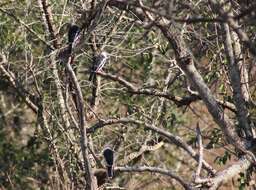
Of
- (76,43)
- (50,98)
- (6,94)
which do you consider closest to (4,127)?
(6,94)

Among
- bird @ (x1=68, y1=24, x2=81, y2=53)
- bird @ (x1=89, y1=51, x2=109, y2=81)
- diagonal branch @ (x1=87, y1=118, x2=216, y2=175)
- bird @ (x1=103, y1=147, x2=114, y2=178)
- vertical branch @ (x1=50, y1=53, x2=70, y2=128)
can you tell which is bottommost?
bird @ (x1=103, y1=147, x2=114, y2=178)

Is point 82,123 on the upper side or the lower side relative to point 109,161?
upper

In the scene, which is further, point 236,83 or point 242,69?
point 242,69

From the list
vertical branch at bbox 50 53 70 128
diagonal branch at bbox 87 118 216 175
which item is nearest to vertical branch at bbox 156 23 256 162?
diagonal branch at bbox 87 118 216 175

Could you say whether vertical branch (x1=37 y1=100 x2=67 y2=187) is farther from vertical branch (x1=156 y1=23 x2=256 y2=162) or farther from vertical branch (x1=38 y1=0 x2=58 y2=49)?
vertical branch (x1=156 y1=23 x2=256 y2=162)

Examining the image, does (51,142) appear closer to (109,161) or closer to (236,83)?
(109,161)

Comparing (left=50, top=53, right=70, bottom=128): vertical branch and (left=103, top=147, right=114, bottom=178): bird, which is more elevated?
(left=50, top=53, right=70, bottom=128): vertical branch

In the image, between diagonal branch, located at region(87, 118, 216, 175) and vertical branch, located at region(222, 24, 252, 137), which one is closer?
diagonal branch, located at region(87, 118, 216, 175)

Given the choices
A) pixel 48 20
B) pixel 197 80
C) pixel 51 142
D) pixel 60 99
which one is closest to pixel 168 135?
pixel 197 80

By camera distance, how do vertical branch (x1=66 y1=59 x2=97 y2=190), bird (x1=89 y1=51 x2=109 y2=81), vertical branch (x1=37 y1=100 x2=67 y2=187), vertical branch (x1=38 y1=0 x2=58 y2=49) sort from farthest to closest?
vertical branch (x1=38 y1=0 x2=58 y2=49)
vertical branch (x1=37 y1=100 x2=67 y2=187)
bird (x1=89 y1=51 x2=109 y2=81)
vertical branch (x1=66 y1=59 x2=97 y2=190)

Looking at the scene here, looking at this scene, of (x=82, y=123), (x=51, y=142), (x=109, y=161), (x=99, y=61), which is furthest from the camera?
(x=51, y=142)

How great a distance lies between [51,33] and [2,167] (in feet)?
7.95

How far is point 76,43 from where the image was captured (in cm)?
520

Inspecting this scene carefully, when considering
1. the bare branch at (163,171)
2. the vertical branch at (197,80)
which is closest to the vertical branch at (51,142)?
the bare branch at (163,171)
